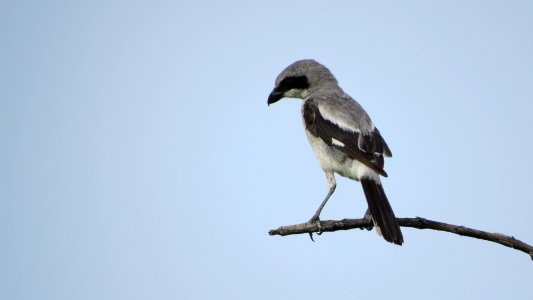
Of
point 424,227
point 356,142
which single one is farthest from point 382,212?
point 424,227

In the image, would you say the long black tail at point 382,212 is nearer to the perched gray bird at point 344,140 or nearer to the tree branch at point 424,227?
the perched gray bird at point 344,140

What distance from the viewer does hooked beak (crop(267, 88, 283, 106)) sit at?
6.98 m

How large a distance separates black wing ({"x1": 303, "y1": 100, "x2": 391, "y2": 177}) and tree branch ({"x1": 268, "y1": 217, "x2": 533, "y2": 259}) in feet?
2.39

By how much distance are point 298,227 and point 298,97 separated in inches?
129

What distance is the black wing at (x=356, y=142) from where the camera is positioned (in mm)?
5465

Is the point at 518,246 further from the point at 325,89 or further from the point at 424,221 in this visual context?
the point at 325,89

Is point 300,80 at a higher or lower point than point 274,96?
higher

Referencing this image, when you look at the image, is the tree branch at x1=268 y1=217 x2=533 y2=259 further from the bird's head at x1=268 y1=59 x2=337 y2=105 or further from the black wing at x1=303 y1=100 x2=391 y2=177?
the bird's head at x1=268 y1=59 x2=337 y2=105

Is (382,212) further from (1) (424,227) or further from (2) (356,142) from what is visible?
(1) (424,227)

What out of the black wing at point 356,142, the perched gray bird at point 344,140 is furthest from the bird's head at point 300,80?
the black wing at point 356,142

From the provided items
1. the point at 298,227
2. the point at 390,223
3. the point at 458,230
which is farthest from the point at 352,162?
the point at 458,230

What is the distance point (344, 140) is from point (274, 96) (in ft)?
5.06

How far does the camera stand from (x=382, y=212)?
15.8ft

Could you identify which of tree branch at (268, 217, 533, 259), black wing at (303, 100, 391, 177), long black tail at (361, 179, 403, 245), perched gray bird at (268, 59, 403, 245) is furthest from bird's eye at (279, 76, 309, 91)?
tree branch at (268, 217, 533, 259)
